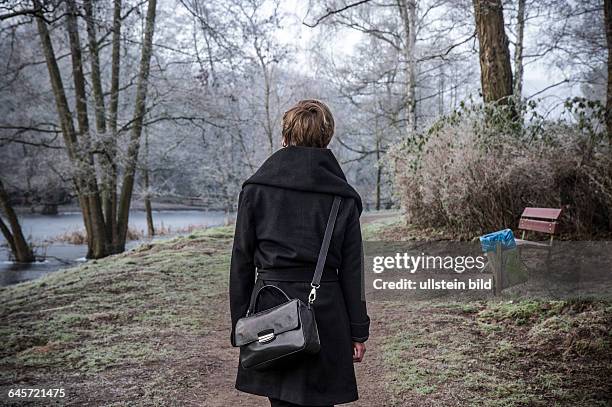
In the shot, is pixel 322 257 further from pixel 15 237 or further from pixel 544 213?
pixel 15 237

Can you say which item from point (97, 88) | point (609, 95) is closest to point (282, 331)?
point (609, 95)

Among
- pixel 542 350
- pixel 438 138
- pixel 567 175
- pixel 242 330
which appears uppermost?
pixel 438 138

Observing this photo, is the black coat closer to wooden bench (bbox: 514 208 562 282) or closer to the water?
wooden bench (bbox: 514 208 562 282)

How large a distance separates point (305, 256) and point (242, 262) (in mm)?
304

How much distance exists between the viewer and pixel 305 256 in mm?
2223

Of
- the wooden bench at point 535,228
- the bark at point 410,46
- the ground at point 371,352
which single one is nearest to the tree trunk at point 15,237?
the ground at point 371,352

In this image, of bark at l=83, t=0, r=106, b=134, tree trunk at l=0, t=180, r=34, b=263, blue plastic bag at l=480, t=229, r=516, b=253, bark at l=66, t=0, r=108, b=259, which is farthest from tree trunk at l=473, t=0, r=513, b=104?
tree trunk at l=0, t=180, r=34, b=263

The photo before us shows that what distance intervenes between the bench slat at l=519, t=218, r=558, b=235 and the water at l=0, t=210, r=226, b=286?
10.7m

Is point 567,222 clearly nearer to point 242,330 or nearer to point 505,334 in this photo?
point 505,334

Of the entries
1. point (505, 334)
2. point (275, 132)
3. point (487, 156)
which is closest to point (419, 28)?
point (275, 132)

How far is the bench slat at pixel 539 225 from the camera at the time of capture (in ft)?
19.4

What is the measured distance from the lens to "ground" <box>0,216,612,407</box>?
3.64 meters

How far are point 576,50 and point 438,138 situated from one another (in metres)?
8.01

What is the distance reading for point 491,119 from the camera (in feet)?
26.6
